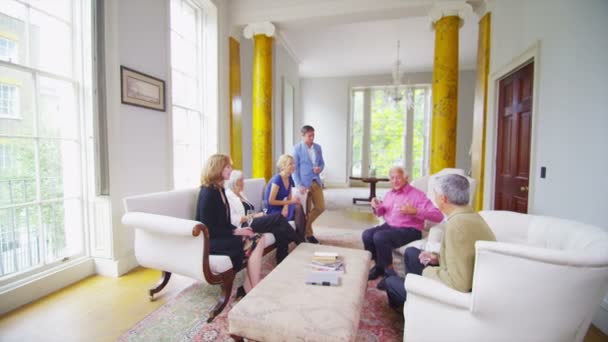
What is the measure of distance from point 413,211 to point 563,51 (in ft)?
5.66

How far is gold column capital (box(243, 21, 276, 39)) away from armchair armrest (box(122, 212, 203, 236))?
3384 mm

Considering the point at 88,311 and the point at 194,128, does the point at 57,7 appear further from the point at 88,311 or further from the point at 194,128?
the point at 88,311

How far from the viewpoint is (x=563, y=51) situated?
2.20 m

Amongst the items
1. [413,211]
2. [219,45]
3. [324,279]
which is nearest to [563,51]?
[413,211]

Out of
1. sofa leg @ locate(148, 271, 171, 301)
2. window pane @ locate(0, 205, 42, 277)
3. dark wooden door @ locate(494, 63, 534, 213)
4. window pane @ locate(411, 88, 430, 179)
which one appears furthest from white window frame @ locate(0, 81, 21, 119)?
window pane @ locate(411, 88, 430, 179)

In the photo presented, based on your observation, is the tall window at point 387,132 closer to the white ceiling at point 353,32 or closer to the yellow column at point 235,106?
the white ceiling at point 353,32

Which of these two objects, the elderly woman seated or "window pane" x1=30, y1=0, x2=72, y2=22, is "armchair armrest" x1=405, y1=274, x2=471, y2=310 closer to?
the elderly woman seated

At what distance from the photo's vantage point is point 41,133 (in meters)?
2.26

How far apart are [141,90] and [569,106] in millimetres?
3786

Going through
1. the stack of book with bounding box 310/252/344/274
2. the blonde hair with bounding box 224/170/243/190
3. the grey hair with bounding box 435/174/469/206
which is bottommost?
the stack of book with bounding box 310/252/344/274

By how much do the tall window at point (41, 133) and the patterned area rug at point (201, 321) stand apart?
3.86 ft

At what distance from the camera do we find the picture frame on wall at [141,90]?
8.64 ft

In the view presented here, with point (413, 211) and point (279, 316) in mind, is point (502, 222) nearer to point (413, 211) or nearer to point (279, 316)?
point (413, 211)

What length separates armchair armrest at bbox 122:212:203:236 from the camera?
183cm
